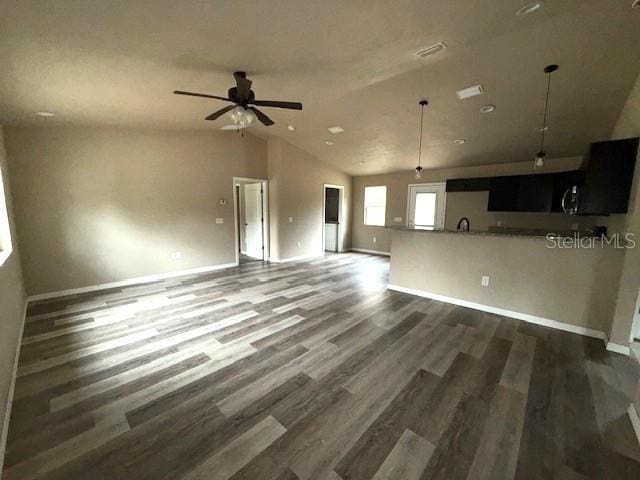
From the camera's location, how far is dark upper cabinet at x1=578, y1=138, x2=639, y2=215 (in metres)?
2.54

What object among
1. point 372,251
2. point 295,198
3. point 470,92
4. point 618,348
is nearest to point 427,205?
point 372,251

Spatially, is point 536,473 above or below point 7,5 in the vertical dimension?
below

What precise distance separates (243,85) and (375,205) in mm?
5879

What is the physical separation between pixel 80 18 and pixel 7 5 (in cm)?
34

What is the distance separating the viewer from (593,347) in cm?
266

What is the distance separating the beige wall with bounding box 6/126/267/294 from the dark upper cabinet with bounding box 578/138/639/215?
5.78 m

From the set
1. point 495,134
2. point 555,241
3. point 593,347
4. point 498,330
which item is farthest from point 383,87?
point 593,347

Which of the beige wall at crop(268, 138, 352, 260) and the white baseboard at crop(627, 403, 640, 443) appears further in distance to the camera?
the beige wall at crop(268, 138, 352, 260)

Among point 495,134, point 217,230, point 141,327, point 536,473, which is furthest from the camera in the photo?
point 217,230

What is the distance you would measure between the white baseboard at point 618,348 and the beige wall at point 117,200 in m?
6.09

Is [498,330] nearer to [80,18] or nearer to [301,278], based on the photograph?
[301,278]

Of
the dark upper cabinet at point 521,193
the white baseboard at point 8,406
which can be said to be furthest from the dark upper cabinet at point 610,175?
the white baseboard at point 8,406

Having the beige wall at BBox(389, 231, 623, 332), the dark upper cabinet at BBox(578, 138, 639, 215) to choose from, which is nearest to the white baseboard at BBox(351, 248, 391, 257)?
the beige wall at BBox(389, 231, 623, 332)

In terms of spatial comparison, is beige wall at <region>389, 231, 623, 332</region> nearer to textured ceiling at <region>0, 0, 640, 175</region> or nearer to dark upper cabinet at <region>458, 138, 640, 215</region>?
dark upper cabinet at <region>458, 138, 640, 215</region>
